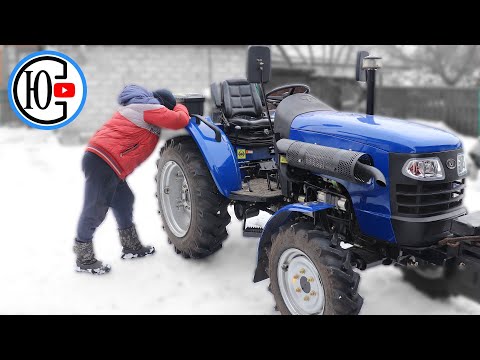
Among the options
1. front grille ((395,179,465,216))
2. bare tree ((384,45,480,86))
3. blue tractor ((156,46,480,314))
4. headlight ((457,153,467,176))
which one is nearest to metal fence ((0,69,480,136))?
bare tree ((384,45,480,86))

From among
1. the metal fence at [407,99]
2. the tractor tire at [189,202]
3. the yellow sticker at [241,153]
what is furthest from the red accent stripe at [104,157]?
the metal fence at [407,99]

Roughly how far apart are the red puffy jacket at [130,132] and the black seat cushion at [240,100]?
0.64 meters

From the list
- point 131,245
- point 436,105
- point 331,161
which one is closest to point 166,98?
point 131,245

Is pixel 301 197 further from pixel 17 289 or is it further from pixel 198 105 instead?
pixel 17 289

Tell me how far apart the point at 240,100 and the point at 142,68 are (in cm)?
836

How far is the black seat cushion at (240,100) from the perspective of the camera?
4801 millimetres

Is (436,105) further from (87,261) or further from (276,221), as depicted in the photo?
(87,261)

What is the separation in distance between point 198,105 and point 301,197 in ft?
5.19

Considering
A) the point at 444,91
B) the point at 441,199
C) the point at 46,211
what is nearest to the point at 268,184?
the point at 441,199

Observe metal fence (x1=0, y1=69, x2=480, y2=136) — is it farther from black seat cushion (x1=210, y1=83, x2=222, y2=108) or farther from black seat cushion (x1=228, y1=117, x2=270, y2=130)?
black seat cushion (x1=228, y1=117, x2=270, y2=130)

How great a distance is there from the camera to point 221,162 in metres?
4.12

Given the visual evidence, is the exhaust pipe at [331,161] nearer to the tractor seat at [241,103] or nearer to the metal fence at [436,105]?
the tractor seat at [241,103]

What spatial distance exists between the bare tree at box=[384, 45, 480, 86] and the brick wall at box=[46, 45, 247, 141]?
9.26m

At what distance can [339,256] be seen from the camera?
2.90 m
